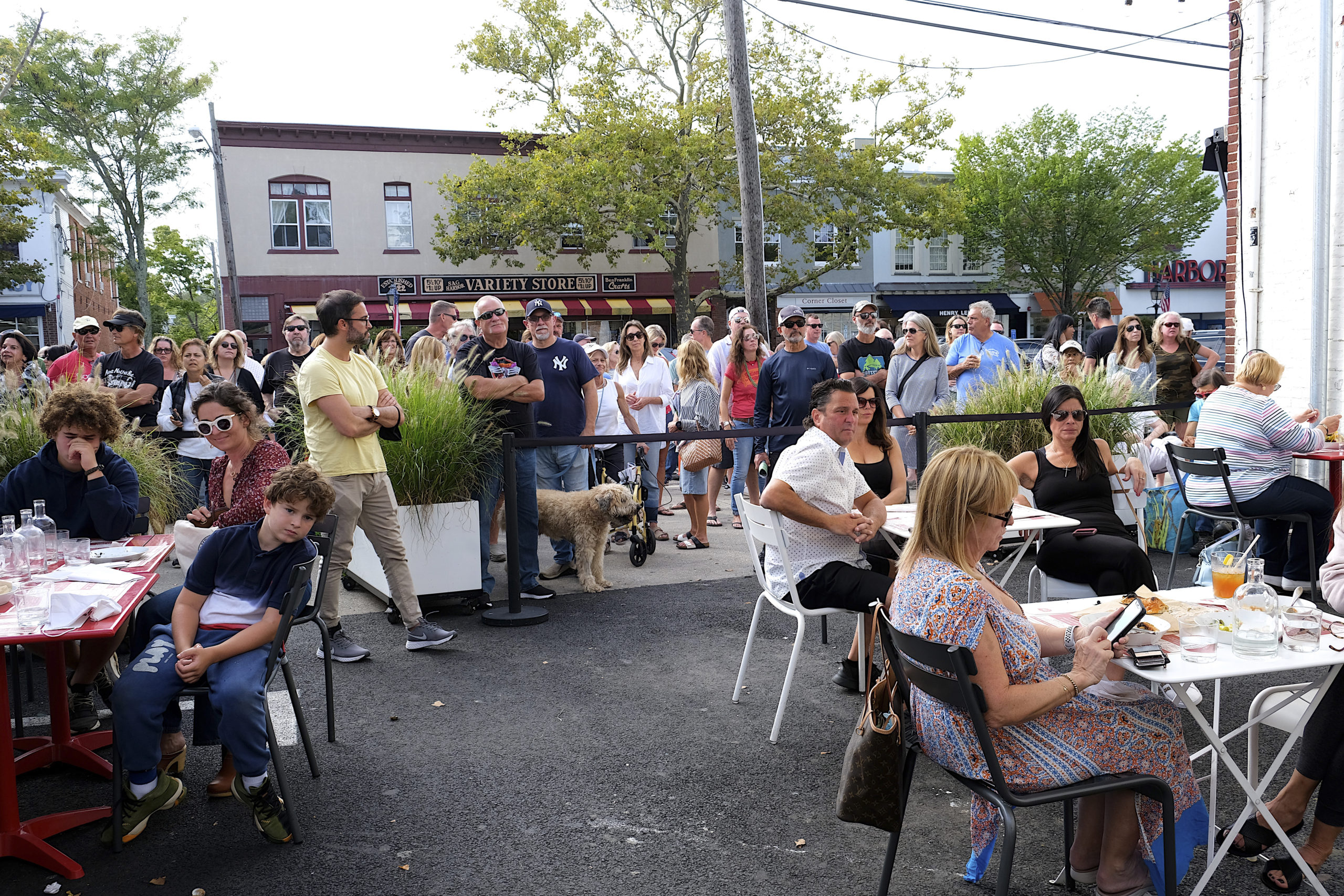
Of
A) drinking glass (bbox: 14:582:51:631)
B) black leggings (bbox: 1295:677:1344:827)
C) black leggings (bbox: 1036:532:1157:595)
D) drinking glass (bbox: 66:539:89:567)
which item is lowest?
black leggings (bbox: 1295:677:1344:827)

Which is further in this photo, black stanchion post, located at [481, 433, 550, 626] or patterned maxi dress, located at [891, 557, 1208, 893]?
black stanchion post, located at [481, 433, 550, 626]

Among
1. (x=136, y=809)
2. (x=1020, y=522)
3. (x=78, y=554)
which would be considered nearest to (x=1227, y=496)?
(x=1020, y=522)

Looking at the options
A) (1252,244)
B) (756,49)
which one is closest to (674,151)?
(756,49)

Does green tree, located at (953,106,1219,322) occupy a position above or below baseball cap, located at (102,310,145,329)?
above

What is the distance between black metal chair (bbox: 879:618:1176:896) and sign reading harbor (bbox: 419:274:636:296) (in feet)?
97.9

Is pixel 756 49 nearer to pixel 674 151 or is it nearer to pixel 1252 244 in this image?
pixel 674 151

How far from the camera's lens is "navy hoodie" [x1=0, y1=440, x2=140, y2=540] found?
4.54 meters

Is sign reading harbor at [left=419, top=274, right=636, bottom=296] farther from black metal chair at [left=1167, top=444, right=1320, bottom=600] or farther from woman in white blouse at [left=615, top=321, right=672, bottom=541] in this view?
black metal chair at [left=1167, top=444, right=1320, bottom=600]

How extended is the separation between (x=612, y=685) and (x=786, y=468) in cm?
155

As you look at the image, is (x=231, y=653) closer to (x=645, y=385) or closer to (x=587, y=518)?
(x=587, y=518)

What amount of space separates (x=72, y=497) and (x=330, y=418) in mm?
1267

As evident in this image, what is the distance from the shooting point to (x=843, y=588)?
4523 millimetres

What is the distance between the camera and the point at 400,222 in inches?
1220

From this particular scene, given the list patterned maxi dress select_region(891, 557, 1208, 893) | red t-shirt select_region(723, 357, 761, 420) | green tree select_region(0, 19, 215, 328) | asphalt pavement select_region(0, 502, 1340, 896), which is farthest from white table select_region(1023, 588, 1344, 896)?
green tree select_region(0, 19, 215, 328)
